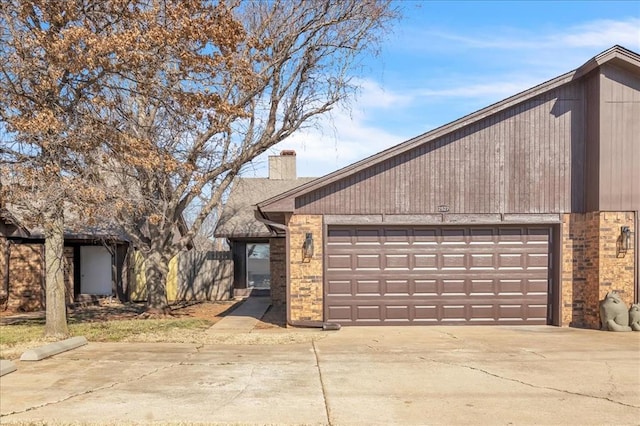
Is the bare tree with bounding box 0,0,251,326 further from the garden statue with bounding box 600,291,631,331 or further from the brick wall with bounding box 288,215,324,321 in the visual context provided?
the garden statue with bounding box 600,291,631,331

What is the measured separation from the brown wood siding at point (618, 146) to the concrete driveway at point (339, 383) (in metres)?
3.34

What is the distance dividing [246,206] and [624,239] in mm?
14702

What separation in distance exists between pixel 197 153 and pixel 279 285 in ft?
18.1

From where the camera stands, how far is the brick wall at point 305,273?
13.2m

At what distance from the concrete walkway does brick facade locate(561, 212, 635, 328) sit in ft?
25.0

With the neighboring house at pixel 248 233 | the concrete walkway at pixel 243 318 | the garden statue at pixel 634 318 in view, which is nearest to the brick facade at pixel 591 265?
the garden statue at pixel 634 318

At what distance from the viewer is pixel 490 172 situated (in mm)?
13258

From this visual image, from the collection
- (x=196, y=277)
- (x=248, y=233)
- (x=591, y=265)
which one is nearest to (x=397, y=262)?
(x=591, y=265)

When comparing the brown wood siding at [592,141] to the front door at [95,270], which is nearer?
the brown wood siding at [592,141]

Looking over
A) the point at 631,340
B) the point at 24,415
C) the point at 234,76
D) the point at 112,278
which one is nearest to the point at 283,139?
the point at 234,76

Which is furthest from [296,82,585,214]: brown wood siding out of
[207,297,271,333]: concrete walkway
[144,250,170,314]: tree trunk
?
[144,250,170,314]: tree trunk

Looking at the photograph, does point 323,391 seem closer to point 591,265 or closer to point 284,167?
point 591,265

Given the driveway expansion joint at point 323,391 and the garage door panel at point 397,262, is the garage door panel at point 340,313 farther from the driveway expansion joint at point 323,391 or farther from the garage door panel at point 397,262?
the driveway expansion joint at point 323,391

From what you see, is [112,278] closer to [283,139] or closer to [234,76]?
[283,139]
